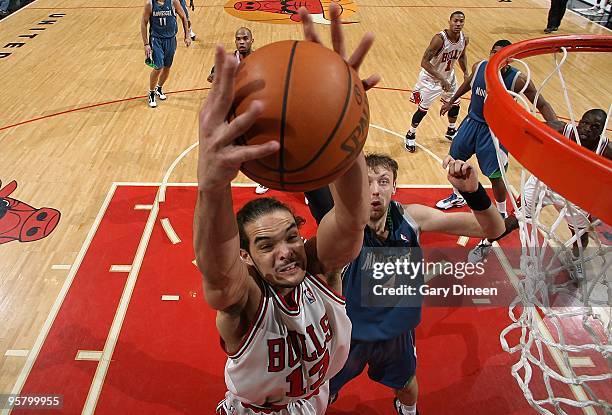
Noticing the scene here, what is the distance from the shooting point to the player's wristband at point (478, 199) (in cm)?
209

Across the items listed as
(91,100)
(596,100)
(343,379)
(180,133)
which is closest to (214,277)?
(343,379)

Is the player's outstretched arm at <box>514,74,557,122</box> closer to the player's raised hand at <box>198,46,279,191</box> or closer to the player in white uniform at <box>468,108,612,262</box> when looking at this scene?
the player in white uniform at <box>468,108,612,262</box>

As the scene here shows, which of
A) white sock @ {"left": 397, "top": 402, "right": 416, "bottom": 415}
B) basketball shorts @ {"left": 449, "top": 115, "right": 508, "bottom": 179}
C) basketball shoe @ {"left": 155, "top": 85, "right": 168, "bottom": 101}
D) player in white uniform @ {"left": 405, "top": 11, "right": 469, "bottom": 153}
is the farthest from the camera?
basketball shoe @ {"left": 155, "top": 85, "right": 168, "bottom": 101}

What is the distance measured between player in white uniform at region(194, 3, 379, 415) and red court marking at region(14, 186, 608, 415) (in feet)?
3.93

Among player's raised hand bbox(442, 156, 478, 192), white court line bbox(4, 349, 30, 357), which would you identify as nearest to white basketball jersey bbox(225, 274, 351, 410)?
player's raised hand bbox(442, 156, 478, 192)

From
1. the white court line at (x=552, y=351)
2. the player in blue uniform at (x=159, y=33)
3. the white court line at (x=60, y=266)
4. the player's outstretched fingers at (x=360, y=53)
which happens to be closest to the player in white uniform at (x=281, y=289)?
the player's outstretched fingers at (x=360, y=53)

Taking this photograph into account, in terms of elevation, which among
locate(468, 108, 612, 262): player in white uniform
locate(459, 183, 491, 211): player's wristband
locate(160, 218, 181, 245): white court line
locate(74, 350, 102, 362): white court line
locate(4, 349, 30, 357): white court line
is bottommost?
locate(160, 218, 181, 245): white court line

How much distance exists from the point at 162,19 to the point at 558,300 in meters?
5.94

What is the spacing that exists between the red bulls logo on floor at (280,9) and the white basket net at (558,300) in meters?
8.81

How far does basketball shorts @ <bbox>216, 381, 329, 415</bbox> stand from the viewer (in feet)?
6.79

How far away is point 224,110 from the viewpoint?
1.10 meters

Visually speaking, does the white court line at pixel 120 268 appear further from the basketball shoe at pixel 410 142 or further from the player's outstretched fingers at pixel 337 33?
the basketball shoe at pixel 410 142

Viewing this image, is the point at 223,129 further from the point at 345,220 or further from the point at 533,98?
the point at 533,98

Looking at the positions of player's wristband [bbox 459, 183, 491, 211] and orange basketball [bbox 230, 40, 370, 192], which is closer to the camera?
orange basketball [bbox 230, 40, 370, 192]
